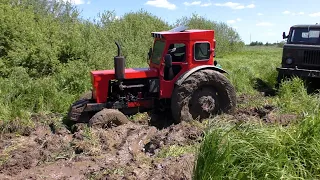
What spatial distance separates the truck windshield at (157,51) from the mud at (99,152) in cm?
143

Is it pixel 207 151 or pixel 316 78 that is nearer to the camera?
pixel 207 151

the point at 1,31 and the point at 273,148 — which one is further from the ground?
the point at 1,31

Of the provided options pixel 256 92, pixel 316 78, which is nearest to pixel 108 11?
pixel 256 92

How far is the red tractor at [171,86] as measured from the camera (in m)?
7.43

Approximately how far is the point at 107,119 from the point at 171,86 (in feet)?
5.15

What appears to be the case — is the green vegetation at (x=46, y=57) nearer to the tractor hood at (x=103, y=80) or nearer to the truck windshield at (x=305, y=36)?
the tractor hood at (x=103, y=80)

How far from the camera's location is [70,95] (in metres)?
9.29

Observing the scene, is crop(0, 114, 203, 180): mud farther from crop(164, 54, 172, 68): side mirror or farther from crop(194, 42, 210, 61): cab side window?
crop(194, 42, 210, 61): cab side window

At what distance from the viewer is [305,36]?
11266 mm

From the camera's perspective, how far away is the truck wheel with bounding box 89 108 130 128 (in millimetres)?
6914

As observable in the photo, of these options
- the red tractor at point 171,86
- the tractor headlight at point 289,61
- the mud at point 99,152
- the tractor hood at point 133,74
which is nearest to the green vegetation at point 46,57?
the mud at point 99,152

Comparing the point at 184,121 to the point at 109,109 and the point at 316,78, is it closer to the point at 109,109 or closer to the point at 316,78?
the point at 109,109

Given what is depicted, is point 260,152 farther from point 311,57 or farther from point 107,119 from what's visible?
point 311,57

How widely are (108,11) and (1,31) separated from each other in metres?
7.51
